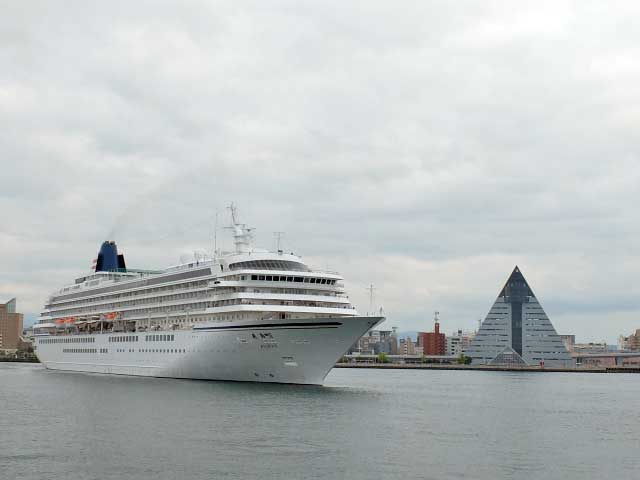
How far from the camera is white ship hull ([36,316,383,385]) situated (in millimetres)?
63812

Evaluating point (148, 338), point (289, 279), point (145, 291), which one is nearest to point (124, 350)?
point (148, 338)

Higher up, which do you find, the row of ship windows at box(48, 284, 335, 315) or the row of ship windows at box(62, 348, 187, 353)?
the row of ship windows at box(48, 284, 335, 315)

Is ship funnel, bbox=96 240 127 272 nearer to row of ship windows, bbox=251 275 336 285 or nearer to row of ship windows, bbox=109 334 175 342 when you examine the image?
row of ship windows, bbox=109 334 175 342

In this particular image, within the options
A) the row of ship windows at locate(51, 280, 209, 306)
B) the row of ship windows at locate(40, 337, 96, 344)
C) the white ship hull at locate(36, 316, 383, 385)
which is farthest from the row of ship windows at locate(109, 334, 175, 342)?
the row of ship windows at locate(40, 337, 96, 344)

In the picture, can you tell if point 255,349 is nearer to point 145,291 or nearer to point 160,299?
point 160,299

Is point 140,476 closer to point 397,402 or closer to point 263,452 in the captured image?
point 263,452

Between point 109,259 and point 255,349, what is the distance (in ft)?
160

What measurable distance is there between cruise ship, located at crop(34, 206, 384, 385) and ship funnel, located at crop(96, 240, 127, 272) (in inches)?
644

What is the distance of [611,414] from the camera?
199 ft

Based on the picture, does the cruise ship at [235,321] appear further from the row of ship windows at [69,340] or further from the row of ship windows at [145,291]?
the row of ship windows at [69,340]

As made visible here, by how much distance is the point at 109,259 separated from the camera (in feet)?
355

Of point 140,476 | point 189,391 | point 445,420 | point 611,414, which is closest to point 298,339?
point 189,391

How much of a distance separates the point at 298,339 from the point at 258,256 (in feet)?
35.3

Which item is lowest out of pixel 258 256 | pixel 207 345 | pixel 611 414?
pixel 611 414
